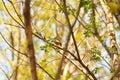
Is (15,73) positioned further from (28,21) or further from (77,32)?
(28,21)

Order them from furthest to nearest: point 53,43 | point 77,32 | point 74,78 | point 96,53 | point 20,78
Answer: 1. point 20,78
2. point 74,78
3. point 77,32
4. point 96,53
5. point 53,43

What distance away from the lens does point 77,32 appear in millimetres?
5203

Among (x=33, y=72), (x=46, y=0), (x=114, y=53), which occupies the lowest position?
(x=33, y=72)

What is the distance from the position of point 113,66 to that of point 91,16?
0.57 m

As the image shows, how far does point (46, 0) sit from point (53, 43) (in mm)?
1524

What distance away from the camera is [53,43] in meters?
3.09

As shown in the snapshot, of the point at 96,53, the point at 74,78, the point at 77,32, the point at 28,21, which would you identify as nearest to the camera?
the point at 28,21

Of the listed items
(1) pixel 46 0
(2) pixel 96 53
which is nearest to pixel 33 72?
(2) pixel 96 53

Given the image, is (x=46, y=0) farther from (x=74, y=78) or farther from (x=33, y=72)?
(x=33, y=72)

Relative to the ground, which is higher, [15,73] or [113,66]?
[15,73]

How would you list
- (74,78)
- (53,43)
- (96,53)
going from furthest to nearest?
1. (74,78)
2. (96,53)
3. (53,43)

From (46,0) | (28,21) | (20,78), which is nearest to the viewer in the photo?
(28,21)

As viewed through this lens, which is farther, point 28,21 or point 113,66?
point 113,66

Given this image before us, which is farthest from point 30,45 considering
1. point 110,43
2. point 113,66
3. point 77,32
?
point 77,32
